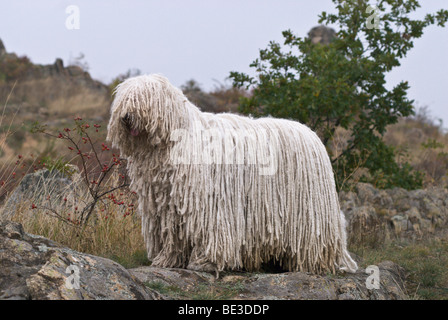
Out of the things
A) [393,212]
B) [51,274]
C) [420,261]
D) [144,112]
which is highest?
[144,112]

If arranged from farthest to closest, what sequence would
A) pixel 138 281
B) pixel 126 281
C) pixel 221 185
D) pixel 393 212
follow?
pixel 393 212 → pixel 221 185 → pixel 138 281 → pixel 126 281

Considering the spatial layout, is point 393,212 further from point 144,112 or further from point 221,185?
point 144,112

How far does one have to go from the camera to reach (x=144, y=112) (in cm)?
454

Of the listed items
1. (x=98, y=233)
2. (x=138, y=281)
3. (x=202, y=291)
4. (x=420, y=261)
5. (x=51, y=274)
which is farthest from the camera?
(x=420, y=261)

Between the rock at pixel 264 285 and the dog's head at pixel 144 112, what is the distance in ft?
3.44

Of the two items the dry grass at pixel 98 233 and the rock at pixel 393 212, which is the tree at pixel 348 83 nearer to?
the rock at pixel 393 212

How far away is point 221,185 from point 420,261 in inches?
119

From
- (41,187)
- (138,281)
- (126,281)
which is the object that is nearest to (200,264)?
(138,281)

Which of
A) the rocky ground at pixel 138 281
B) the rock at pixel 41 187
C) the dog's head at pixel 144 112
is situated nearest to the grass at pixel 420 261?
the rocky ground at pixel 138 281

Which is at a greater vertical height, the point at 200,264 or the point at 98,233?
the point at 98,233

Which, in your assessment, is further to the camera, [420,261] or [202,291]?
[420,261]

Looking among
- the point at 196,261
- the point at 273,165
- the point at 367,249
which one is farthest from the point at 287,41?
the point at 196,261
